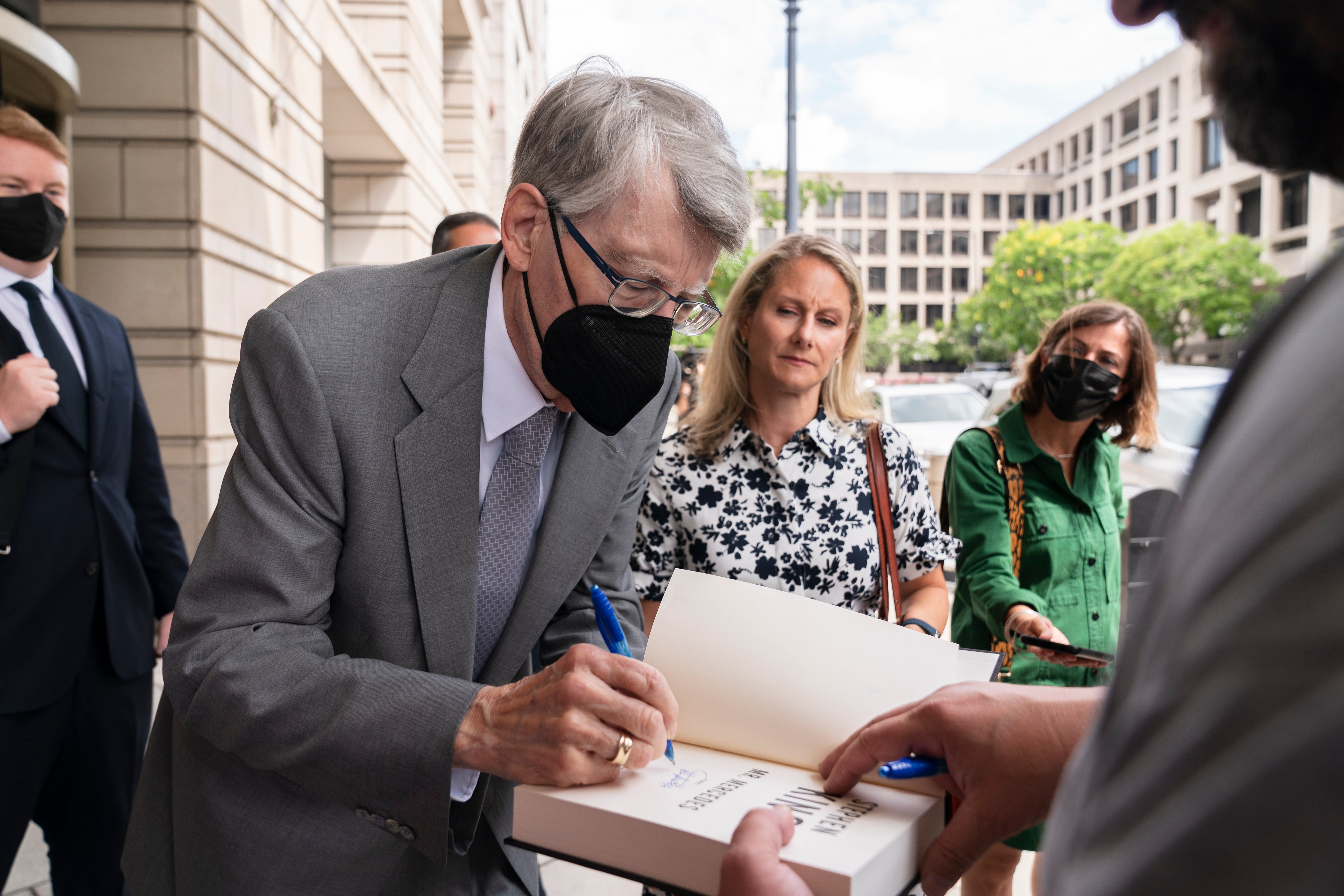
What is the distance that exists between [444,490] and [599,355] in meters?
0.37

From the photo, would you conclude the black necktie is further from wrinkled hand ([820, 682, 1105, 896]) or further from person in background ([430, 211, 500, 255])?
wrinkled hand ([820, 682, 1105, 896])

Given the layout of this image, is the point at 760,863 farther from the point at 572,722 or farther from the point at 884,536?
the point at 884,536

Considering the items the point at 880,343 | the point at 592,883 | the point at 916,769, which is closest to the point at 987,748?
the point at 916,769

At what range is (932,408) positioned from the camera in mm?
13141

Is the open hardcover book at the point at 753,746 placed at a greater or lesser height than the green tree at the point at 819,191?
lesser

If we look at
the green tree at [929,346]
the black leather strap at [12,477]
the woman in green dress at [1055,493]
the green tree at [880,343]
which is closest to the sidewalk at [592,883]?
the woman in green dress at [1055,493]

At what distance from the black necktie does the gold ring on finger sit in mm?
2547

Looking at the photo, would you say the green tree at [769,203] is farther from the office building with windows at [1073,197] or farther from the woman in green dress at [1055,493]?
the office building with windows at [1073,197]

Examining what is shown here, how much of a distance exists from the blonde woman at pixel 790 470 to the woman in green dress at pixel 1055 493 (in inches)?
13.9

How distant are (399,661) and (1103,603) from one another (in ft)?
9.05

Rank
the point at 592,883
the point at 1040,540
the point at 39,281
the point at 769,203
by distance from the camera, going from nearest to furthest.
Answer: the point at 39,281, the point at 1040,540, the point at 592,883, the point at 769,203

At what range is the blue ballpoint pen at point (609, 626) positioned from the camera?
4.42 ft

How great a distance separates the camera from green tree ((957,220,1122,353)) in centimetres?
5253

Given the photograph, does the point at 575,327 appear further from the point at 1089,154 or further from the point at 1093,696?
the point at 1089,154
